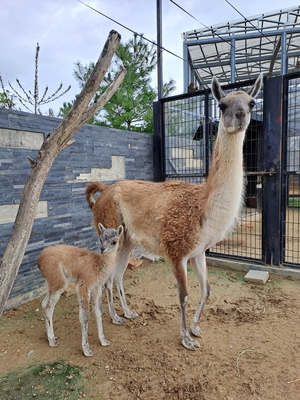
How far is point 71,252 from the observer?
2730 millimetres

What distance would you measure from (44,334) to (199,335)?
1.70 metres

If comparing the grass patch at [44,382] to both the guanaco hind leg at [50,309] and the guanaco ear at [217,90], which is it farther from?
the guanaco ear at [217,90]

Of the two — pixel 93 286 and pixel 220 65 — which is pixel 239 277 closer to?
pixel 93 286

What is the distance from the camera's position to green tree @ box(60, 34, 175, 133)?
8594 millimetres

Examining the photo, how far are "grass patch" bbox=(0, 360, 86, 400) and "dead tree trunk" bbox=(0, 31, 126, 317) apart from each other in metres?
0.89

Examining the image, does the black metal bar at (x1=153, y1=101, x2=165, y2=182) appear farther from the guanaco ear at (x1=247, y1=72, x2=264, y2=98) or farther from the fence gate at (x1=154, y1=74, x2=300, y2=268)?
the guanaco ear at (x1=247, y1=72, x2=264, y2=98)

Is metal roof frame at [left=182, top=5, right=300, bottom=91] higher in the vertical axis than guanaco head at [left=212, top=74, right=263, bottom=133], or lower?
higher

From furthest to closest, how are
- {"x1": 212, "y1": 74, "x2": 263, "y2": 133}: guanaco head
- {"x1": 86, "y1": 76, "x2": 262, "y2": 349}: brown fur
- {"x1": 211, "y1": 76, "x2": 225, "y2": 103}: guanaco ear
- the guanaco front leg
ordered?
the guanaco front leg → {"x1": 211, "y1": 76, "x2": 225, "y2": 103}: guanaco ear → {"x1": 86, "y1": 76, "x2": 262, "y2": 349}: brown fur → {"x1": 212, "y1": 74, "x2": 263, "y2": 133}: guanaco head

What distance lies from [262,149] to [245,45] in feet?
29.6

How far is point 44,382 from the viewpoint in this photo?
83.0 inches

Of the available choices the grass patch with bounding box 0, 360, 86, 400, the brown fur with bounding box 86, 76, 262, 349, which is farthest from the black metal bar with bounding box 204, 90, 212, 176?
the grass patch with bounding box 0, 360, 86, 400

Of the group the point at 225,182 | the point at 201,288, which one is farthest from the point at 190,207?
the point at 201,288

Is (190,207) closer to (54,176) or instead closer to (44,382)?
(44,382)

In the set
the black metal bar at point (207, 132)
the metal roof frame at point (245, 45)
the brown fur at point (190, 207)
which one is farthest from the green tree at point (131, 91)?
the brown fur at point (190, 207)
